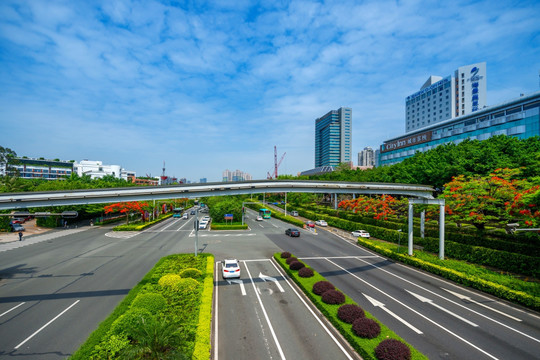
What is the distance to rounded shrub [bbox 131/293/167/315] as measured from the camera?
15.1 metres

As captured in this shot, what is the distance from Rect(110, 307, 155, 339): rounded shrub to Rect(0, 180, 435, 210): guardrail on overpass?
1101 centimetres

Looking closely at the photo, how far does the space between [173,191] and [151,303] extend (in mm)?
10597

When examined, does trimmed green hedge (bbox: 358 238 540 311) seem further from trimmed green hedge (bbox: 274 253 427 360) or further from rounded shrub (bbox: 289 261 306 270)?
rounded shrub (bbox: 289 261 306 270)

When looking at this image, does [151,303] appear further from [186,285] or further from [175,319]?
[186,285]

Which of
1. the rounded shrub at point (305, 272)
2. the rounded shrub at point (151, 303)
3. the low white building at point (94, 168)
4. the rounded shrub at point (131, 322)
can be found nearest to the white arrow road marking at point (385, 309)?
the rounded shrub at point (305, 272)

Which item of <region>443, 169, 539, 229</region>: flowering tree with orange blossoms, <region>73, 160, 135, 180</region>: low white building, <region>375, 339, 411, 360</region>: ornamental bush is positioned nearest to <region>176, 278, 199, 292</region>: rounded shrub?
<region>375, 339, 411, 360</region>: ornamental bush

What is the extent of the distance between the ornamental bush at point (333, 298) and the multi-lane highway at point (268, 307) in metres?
1.35

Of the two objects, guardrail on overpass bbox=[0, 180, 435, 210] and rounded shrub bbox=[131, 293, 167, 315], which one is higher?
guardrail on overpass bbox=[0, 180, 435, 210]

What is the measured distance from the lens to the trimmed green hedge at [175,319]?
1183 centimetres

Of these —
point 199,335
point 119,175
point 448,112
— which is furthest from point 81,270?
point 119,175

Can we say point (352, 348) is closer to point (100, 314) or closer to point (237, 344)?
point (237, 344)

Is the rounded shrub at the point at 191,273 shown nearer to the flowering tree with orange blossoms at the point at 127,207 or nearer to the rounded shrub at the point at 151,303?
the rounded shrub at the point at 151,303

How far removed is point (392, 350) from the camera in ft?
38.8

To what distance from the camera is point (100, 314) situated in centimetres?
1716
